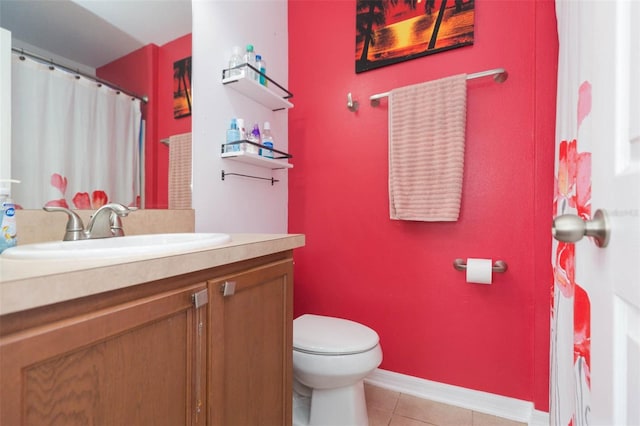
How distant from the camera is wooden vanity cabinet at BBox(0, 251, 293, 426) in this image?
17.5 inches

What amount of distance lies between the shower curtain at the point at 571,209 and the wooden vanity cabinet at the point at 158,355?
2.45ft

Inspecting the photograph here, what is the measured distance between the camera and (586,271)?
1.70 feet

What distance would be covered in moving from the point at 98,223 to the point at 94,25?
0.71 m

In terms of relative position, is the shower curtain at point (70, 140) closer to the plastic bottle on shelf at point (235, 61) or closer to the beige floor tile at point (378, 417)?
the plastic bottle on shelf at point (235, 61)

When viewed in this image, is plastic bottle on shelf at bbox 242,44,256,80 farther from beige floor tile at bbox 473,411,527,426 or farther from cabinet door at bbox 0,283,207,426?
beige floor tile at bbox 473,411,527,426

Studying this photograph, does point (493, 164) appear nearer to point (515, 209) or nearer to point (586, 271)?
point (515, 209)

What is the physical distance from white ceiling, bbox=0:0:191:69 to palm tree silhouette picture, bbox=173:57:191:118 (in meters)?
0.11

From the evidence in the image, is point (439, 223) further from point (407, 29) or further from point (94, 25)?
point (94, 25)

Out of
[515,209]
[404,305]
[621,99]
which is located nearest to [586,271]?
[621,99]

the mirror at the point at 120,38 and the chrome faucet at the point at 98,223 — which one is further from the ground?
the mirror at the point at 120,38

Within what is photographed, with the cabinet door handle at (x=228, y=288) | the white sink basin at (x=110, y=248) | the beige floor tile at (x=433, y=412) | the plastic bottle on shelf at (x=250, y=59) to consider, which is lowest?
the beige floor tile at (x=433, y=412)

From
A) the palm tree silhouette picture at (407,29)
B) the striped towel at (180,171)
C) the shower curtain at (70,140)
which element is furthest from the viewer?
the palm tree silhouette picture at (407,29)

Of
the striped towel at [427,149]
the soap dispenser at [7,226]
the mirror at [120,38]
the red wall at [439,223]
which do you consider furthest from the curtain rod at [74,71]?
the striped towel at [427,149]

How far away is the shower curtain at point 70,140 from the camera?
2.88 ft
